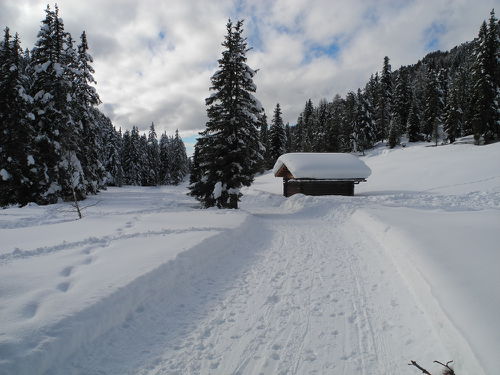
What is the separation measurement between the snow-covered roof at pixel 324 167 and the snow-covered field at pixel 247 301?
12931mm

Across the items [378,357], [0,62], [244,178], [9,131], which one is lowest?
[378,357]

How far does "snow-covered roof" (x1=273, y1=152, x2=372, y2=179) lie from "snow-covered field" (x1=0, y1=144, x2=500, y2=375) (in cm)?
1293

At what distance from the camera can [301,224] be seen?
42.5 ft

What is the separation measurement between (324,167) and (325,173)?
622 millimetres

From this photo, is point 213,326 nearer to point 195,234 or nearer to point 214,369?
point 214,369

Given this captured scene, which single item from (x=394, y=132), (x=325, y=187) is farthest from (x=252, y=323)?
(x=394, y=132)

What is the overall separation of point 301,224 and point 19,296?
10.6 meters

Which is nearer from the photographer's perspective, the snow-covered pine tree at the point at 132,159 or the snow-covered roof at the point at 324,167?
the snow-covered roof at the point at 324,167

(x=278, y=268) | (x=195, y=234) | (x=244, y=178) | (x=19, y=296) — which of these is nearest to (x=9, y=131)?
(x=244, y=178)

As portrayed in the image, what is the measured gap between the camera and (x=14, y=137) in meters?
19.8

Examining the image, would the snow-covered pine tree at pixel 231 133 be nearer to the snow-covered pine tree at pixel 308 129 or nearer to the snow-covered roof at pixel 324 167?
the snow-covered roof at pixel 324 167

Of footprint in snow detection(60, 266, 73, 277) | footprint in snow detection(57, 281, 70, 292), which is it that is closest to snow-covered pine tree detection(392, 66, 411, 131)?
footprint in snow detection(60, 266, 73, 277)

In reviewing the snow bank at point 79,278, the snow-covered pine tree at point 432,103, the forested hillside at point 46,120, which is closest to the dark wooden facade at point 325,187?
the snow bank at point 79,278

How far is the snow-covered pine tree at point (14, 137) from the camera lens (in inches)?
773
